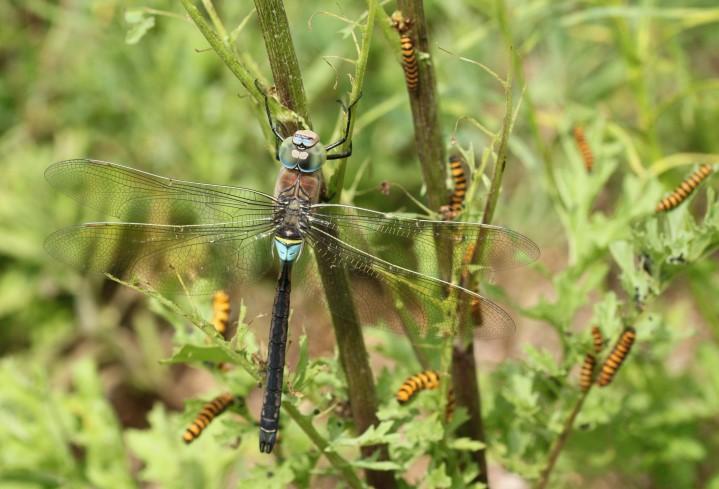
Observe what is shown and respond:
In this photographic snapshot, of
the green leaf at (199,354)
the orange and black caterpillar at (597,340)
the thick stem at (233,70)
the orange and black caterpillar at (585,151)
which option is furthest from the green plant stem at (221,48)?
the orange and black caterpillar at (585,151)

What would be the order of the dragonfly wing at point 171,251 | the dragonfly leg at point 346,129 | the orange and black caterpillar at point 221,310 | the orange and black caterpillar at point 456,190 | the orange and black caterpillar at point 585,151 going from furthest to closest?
1. the orange and black caterpillar at point 585,151
2. the dragonfly wing at point 171,251
3. the orange and black caterpillar at point 221,310
4. the orange and black caterpillar at point 456,190
5. the dragonfly leg at point 346,129

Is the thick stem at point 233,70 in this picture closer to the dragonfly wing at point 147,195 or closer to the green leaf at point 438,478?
the green leaf at point 438,478

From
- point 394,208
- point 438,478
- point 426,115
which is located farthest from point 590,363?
point 394,208

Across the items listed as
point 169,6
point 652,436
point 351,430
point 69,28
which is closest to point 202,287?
point 351,430

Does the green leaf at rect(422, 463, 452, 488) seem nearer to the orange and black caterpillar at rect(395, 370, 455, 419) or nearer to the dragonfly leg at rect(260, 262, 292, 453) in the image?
the orange and black caterpillar at rect(395, 370, 455, 419)

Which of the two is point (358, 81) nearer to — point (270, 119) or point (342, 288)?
point (270, 119)

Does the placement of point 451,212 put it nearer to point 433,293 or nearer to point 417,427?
point 433,293
